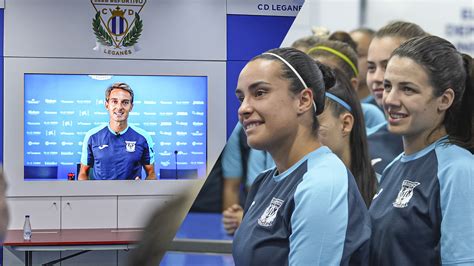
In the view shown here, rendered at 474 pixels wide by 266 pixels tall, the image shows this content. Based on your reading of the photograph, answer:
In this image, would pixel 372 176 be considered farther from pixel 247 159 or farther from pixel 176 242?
pixel 176 242

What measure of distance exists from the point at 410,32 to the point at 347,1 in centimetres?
477

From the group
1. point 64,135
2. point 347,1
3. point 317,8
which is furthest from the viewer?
point 347,1

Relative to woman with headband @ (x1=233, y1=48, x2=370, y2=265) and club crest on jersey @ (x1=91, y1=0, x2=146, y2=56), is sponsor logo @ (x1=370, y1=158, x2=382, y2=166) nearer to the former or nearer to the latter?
woman with headband @ (x1=233, y1=48, x2=370, y2=265)

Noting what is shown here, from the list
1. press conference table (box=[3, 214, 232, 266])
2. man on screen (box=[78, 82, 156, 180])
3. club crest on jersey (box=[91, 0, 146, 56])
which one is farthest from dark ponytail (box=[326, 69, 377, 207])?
club crest on jersey (box=[91, 0, 146, 56])

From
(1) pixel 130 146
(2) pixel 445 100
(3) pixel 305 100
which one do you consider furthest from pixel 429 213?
(1) pixel 130 146

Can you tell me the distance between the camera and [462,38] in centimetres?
846

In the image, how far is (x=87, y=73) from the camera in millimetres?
5465

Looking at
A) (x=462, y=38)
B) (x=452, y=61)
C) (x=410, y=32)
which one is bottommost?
(x=452, y=61)

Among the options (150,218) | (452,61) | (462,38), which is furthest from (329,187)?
(462,38)

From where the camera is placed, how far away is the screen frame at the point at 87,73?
5461 mm

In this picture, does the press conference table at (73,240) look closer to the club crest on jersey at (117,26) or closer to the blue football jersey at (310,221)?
the club crest on jersey at (117,26)

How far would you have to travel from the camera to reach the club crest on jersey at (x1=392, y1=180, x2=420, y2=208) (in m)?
2.01

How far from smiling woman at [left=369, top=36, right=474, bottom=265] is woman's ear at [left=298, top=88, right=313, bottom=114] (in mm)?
261

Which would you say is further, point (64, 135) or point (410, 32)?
point (64, 135)
